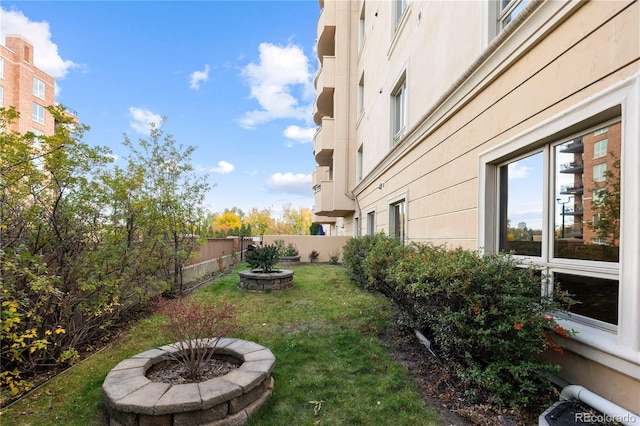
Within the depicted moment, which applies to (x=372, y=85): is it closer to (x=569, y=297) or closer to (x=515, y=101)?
(x=515, y=101)

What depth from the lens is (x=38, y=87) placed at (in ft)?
108

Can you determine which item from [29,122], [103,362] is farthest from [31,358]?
[29,122]

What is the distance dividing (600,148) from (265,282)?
24.8 ft

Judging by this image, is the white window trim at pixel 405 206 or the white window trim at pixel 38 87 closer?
the white window trim at pixel 405 206

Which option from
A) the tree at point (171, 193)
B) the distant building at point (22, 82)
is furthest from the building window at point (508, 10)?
the distant building at point (22, 82)

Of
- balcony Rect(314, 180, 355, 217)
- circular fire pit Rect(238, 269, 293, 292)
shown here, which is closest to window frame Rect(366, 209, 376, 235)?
balcony Rect(314, 180, 355, 217)

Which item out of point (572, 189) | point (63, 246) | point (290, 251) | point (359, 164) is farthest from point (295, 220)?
point (572, 189)

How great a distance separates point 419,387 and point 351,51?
15.6m

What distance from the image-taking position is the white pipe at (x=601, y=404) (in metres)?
2.02

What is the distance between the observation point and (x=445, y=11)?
511cm

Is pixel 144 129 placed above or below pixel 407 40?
below

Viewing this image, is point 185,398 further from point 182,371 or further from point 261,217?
point 261,217

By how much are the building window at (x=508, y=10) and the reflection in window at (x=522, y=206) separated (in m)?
1.82

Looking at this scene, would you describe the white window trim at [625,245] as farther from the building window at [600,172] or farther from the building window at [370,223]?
the building window at [370,223]
